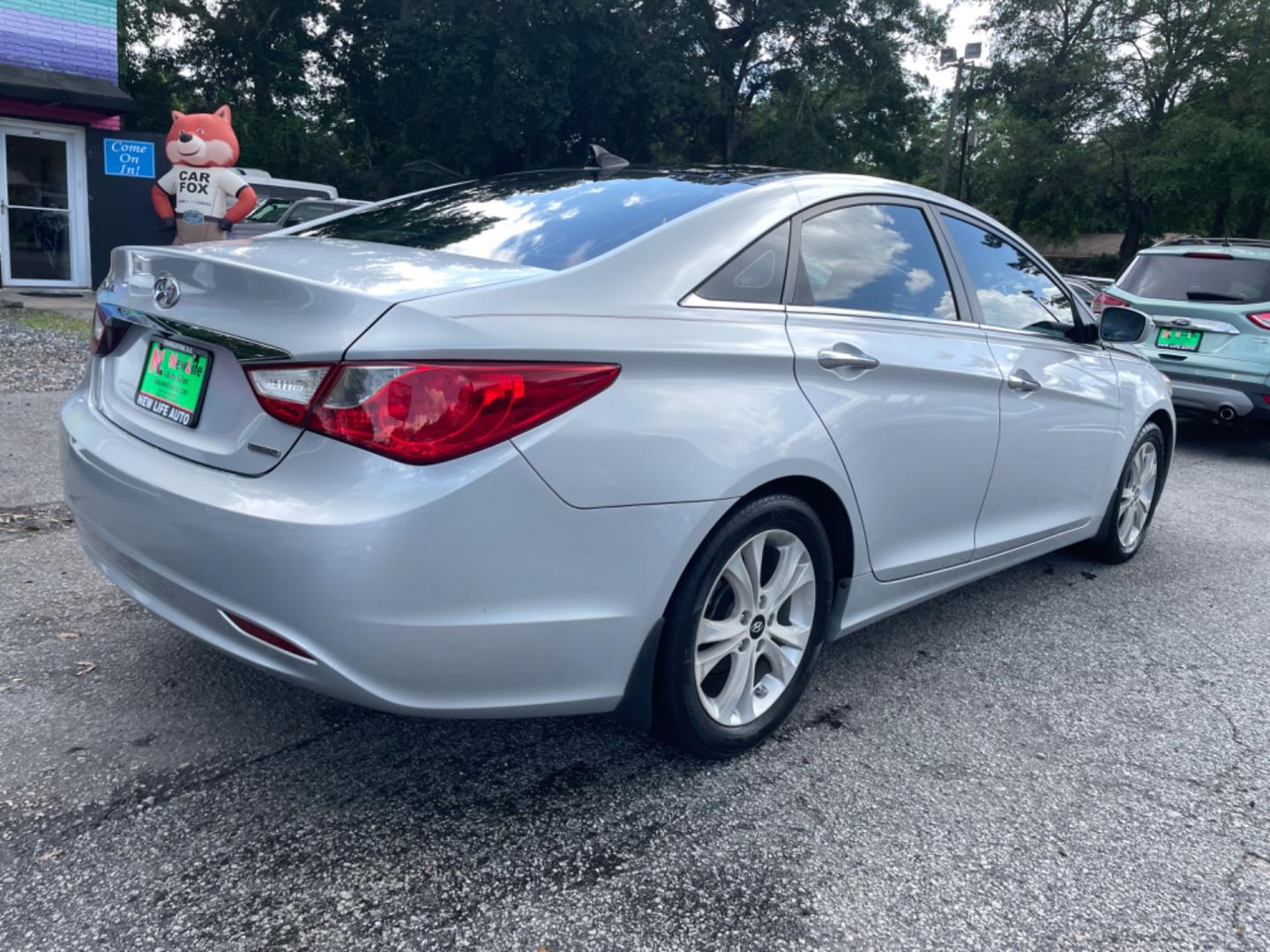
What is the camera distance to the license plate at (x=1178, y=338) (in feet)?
26.2

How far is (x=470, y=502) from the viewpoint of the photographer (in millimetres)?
2051

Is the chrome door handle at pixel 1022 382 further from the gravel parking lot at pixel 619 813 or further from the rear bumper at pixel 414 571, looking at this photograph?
the rear bumper at pixel 414 571

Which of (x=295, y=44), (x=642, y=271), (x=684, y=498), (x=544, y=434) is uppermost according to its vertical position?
(x=295, y=44)

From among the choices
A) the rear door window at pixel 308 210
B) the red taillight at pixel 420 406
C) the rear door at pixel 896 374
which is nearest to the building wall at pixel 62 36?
the rear door window at pixel 308 210

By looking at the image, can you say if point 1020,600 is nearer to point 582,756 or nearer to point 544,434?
point 582,756

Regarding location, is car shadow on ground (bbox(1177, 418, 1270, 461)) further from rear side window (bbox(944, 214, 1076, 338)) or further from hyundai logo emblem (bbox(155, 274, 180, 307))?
hyundai logo emblem (bbox(155, 274, 180, 307))

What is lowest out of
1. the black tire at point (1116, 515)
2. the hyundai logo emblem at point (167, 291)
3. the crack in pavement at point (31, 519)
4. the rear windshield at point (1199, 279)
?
the crack in pavement at point (31, 519)

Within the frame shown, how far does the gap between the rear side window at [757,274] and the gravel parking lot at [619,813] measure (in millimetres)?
1236

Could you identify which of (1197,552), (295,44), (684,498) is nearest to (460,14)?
(295,44)

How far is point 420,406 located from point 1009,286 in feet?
8.68

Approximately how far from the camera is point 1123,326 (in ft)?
14.3

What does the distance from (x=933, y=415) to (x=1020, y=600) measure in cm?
156

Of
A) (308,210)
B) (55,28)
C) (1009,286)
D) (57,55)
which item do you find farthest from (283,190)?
(1009,286)

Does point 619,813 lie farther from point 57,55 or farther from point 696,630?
point 57,55
